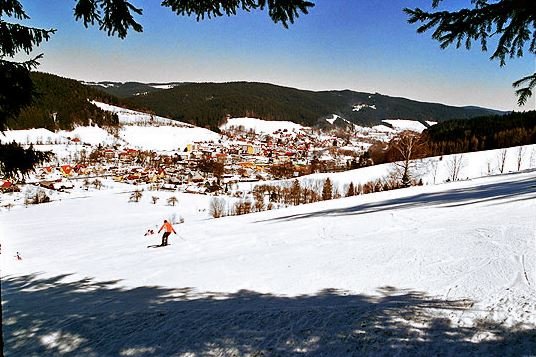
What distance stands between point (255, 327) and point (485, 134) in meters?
99.9

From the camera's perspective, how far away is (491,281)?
646 centimetres

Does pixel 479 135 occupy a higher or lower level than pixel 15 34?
higher

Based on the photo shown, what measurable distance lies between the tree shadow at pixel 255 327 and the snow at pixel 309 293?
3 cm

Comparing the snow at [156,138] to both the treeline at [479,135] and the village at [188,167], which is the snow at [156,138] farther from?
the treeline at [479,135]

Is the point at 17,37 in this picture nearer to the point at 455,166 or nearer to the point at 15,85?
the point at 15,85

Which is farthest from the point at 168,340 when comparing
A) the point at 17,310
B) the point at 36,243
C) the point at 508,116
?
the point at 508,116

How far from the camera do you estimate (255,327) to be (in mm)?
5855

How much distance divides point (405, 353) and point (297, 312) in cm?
218

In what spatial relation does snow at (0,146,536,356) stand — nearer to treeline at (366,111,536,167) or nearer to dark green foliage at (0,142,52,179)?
dark green foliage at (0,142,52,179)

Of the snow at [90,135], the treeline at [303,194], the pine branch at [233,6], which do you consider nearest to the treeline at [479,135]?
the treeline at [303,194]

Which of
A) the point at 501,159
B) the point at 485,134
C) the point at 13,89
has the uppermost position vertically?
the point at 485,134

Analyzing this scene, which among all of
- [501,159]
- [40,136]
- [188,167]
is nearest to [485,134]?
[501,159]

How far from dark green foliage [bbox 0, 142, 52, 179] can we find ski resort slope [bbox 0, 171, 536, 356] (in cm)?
318

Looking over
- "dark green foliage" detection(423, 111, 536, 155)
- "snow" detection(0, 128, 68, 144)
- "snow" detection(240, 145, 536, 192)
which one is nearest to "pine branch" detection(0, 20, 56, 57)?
"snow" detection(240, 145, 536, 192)
